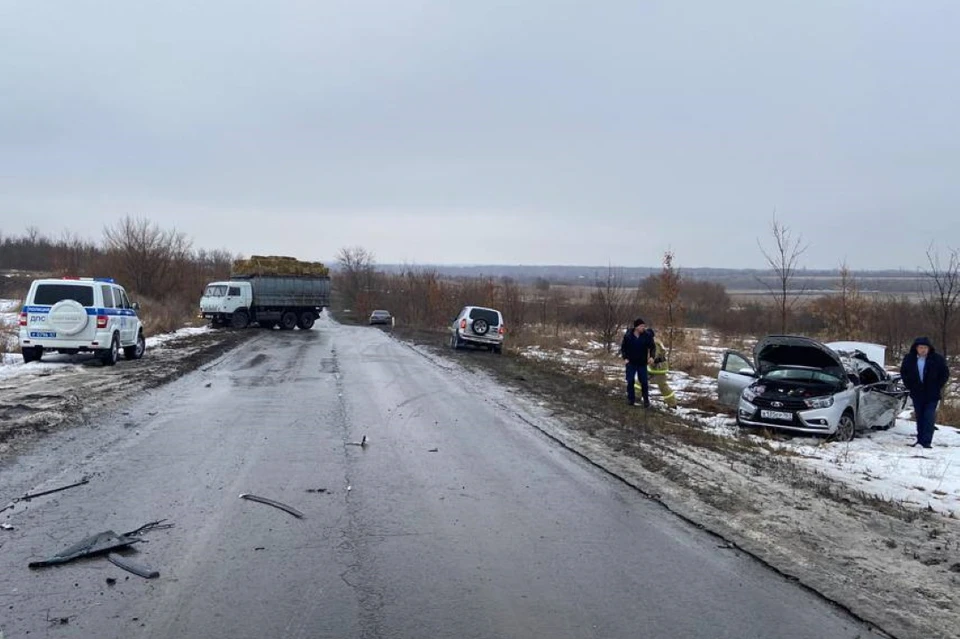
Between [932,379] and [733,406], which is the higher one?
[932,379]

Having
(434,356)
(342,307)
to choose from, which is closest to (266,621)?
(434,356)

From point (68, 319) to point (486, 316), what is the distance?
1556 cm

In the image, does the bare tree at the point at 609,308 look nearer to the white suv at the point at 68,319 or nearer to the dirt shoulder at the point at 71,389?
the dirt shoulder at the point at 71,389

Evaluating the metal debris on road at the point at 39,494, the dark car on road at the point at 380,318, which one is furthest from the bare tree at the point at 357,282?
the metal debris on road at the point at 39,494

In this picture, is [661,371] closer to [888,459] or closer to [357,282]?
[888,459]

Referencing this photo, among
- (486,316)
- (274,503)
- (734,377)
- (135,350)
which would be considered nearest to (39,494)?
(274,503)

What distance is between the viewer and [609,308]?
36.8 meters

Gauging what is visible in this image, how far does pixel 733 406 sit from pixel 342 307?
3891 inches

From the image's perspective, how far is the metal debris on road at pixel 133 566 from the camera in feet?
17.2

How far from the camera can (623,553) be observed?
6.06 metres

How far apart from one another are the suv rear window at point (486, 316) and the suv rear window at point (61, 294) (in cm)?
1460

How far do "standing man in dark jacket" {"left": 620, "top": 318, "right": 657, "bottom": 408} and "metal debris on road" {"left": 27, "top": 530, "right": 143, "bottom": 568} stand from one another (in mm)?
11833

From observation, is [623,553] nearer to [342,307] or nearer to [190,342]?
[190,342]

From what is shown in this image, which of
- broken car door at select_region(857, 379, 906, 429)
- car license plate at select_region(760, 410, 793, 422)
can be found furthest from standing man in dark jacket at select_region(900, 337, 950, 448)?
car license plate at select_region(760, 410, 793, 422)
